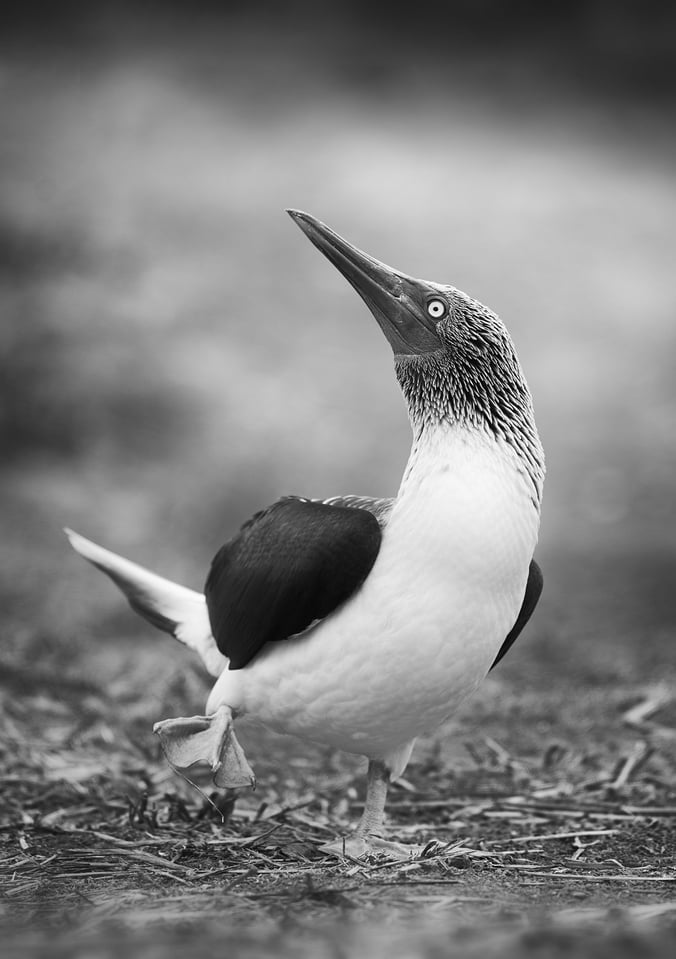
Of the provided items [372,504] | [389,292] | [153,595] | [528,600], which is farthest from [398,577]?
[153,595]

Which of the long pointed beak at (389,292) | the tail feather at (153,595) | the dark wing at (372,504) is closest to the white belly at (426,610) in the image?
the dark wing at (372,504)

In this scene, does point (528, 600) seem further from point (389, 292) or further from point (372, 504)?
point (389, 292)

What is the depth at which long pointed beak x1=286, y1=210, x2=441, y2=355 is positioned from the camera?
11.5 ft

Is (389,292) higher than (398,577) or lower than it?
higher

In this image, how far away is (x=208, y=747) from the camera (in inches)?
133

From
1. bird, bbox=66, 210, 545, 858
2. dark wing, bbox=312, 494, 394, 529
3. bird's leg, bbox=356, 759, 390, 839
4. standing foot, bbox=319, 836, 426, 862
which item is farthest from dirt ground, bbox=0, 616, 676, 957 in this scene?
dark wing, bbox=312, 494, 394, 529

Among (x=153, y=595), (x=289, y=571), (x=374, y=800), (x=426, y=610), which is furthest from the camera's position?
(x=153, y=595)

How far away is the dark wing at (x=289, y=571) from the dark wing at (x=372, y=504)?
103mm

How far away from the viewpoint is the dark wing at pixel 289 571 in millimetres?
3199

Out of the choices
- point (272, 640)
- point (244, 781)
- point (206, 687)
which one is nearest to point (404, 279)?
point (272, 640)

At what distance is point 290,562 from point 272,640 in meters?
0.32

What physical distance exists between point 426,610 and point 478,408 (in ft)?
2.23

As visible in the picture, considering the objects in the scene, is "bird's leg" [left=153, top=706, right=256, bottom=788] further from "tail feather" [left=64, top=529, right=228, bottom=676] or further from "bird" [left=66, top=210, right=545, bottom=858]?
"tail feather" [left=64, top=529, right=228, bottom=676]

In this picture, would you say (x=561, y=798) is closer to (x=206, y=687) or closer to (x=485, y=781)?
(x=485, y=781)
